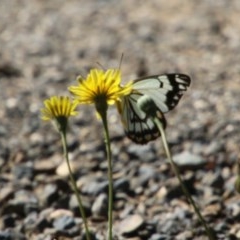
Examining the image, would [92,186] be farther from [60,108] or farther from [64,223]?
[60,108]

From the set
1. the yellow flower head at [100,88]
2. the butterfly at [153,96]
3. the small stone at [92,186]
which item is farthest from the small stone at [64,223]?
the yellow flower head at [100,88]

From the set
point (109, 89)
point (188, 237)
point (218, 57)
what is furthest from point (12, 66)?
point (109, 89)

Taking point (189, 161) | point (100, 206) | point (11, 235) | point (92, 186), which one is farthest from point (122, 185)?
point (11, 235)

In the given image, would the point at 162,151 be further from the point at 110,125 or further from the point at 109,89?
the point at 109,89

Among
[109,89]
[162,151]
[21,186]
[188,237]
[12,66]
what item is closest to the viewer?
[109,89]

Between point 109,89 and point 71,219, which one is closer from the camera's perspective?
point 109,89

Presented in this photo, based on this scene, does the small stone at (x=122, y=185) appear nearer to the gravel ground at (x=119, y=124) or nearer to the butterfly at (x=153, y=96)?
the gravel ground at (x=119, y=124)

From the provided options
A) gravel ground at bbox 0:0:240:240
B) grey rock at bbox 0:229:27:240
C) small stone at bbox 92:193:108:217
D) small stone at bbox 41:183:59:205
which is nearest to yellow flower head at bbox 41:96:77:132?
gravel ground at bbox 0:0:240:240
